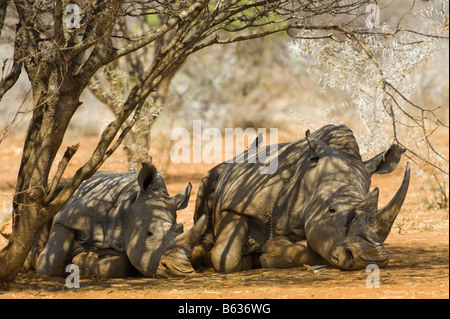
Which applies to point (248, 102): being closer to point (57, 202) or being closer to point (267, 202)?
point (267, 202)

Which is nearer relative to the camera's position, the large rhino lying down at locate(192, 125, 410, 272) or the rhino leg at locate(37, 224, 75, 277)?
the large rhino lying down at locate(192, 125, 410, 272)

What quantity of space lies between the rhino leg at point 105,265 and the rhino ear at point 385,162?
2.93 metres

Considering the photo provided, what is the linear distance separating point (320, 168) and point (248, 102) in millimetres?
19244

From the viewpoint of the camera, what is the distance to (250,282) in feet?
20.8

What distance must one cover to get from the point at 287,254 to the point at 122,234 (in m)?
1.86

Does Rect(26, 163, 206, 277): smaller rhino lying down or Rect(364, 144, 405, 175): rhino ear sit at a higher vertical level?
Rect(364, 144, 405, 175): rhino ear

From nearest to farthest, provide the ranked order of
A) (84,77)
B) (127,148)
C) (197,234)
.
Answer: (84,77) < (197,234) < (127,148)

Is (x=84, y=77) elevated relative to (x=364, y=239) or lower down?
elevated

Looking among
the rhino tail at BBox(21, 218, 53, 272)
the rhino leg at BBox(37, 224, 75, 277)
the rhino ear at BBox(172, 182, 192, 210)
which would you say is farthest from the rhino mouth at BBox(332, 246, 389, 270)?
the rhino tail at BBox(21, 218, 53, 272)

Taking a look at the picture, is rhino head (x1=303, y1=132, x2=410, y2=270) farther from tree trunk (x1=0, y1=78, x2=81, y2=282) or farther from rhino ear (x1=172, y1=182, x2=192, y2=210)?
tree trunk (x1=0, y1=78, x2=81, y2=282)

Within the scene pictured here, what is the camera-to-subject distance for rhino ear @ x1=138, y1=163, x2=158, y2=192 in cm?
761

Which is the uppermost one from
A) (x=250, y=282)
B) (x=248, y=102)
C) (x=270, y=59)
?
(x=270, y=59)
